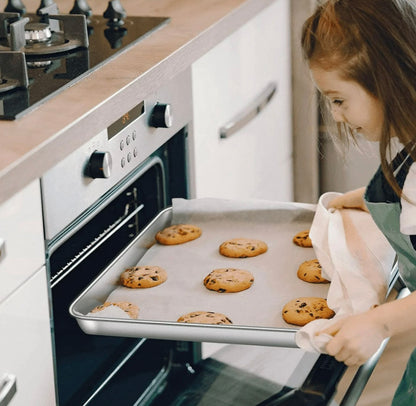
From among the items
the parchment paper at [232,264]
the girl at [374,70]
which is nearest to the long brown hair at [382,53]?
the girl at [374,70]

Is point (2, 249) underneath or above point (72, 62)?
underneath

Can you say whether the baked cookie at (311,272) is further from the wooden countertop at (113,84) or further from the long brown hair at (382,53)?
the wooden countertop at (113,84)

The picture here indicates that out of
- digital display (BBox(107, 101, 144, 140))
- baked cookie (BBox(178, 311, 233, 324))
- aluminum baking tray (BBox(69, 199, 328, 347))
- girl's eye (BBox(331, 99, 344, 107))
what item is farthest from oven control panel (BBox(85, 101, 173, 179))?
girl's eye (BBox(331, 99, 344, 107))

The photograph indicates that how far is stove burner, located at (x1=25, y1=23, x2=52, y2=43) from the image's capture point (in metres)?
1.53

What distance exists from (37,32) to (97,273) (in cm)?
43

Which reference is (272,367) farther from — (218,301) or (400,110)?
(400,110)

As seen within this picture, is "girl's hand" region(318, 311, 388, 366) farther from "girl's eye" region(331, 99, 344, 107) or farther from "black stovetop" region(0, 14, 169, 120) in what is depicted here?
"black stovetop" region(0, 14, 169, 120)

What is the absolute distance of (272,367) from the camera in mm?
1695

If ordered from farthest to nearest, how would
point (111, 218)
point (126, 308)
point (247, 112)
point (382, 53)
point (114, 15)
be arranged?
point (247, 112), point (114, 15), point (111, 218), point (126, 308), point (382, 53)

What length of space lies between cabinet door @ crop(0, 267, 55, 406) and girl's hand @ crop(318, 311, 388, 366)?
368mm

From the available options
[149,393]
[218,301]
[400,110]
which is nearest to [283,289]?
[218,301]

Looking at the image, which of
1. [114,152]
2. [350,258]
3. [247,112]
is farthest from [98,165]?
[247,112]

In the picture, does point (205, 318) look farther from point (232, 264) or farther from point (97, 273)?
point (97, 273)

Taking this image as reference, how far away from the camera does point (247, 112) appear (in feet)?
6.86
